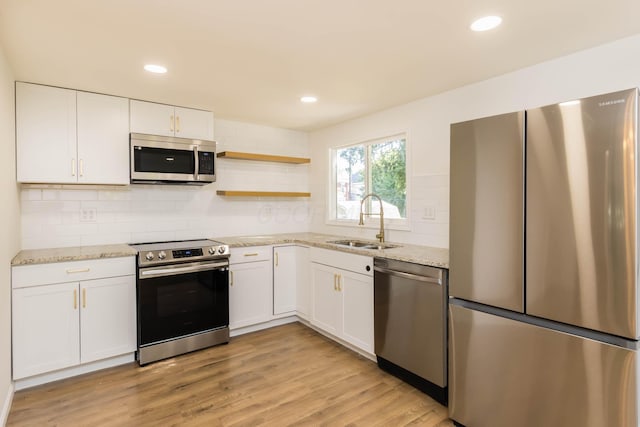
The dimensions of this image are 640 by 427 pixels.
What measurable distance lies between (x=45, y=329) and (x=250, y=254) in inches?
65.2

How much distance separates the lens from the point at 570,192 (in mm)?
1587

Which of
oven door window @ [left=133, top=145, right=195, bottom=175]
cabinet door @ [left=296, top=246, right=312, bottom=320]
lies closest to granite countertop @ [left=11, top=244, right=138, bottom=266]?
oven door window @ [left=133, top=145, right=195, bottom=175]

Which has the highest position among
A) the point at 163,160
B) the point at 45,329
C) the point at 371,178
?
the point at 163,160

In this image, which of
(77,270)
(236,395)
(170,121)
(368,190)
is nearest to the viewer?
(236,395)

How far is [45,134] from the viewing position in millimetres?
Answer: 2742

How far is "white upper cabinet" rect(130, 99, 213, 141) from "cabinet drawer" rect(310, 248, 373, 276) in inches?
62.6

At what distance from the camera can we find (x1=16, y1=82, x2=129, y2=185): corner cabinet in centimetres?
268

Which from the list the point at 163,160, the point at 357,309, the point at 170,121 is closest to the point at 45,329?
the point at 163,160

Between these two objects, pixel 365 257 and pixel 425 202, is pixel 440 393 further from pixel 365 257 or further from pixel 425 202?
pixel 425 202

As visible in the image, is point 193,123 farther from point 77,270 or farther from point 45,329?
point 45,329

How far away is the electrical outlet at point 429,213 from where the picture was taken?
9.84 feet

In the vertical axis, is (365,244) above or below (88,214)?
below

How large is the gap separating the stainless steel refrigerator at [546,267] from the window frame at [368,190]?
1.17m

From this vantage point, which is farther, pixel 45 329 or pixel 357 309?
pixel 357 309
